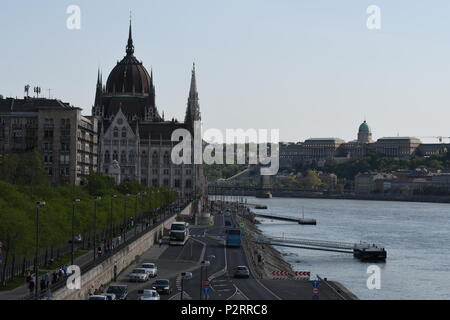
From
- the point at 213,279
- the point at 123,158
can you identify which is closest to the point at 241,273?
the point at 213,279

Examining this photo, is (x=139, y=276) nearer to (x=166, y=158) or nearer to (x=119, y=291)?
(x=119, y=291)

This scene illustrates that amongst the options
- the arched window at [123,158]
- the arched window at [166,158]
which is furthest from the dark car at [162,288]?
the arched window at [166,158]

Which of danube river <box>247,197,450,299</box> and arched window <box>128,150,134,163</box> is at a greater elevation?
arched window <box>128,150,134,163</box>

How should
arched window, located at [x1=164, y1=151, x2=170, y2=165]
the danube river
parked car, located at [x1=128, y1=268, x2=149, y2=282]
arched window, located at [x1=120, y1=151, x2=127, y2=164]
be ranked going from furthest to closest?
1. arched window, located at [x1=164, y1=151, x2=170, y2=165]
2. arched window, located at [x1=120, y1=151, x2=127, y2=164]
3. the danube river
4. parked car, located at [x1=128, y1=268, x2=149, y2=282]

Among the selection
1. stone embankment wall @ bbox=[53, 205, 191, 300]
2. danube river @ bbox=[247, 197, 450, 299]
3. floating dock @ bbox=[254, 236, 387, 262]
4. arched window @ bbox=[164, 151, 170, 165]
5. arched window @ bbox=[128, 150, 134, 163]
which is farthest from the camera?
arched window @ bbox=[164, 151, 170, 165]

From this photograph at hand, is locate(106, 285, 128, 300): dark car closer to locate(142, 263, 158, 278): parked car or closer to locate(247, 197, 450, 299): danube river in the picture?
locate(142, 263, 158, 278): parked car

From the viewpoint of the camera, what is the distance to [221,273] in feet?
205

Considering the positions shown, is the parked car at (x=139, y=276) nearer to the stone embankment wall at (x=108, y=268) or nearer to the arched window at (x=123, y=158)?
the stone embankment wall at (x=108, y=268)

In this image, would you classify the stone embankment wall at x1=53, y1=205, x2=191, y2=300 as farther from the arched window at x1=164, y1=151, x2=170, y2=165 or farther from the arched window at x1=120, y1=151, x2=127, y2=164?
the arched window at x1=164, y1=151, x2=170, y2=165

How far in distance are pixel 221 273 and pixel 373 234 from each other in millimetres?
80300

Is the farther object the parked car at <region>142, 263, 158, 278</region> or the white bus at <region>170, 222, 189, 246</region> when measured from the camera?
the white bus at <region>170, 222, 189, 246</region>

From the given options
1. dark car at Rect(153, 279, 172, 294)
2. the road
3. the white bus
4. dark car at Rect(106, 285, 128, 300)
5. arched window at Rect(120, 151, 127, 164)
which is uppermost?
arched window at Rect(120, 151, 127, 164)

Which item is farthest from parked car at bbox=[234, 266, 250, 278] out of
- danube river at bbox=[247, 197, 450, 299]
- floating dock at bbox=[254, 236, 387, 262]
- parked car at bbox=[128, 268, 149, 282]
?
floating dock at bbox=[254, 236, 387, 262]

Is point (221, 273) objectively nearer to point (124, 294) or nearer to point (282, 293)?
point (282, 293)
